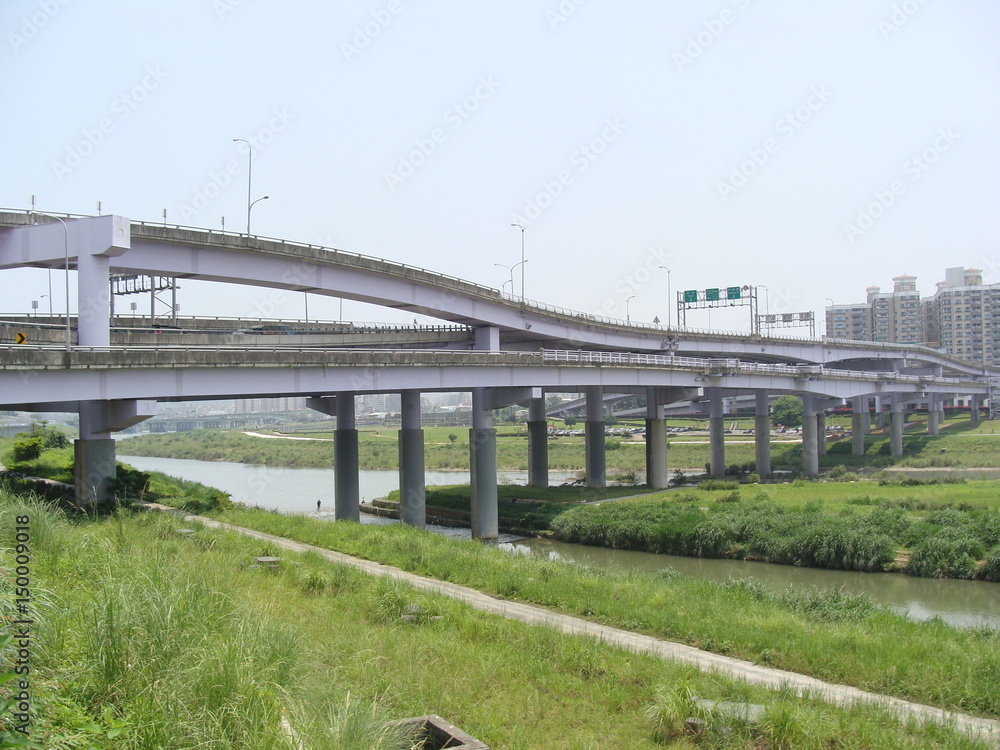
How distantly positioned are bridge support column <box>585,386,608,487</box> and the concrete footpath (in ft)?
122

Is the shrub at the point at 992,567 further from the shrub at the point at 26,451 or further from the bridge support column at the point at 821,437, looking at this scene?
the bridge support column at the point at 821,437

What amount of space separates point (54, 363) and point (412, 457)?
1910 cm

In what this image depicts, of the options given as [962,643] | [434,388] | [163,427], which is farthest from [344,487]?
[163,427]

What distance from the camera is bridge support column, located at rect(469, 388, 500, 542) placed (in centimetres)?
3869

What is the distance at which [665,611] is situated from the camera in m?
15.9

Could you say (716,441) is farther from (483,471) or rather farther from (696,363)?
(483,471)

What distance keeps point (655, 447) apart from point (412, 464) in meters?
22.7

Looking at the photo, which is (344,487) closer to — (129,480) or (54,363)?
(129,480)

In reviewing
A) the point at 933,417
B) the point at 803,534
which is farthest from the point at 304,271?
the point at 933,417

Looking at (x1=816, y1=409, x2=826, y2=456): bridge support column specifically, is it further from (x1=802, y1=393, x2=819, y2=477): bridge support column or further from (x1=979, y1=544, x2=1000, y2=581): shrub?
(x1=979, y1=544, x2=1000, y2=581): shrub

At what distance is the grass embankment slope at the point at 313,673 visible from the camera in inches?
277

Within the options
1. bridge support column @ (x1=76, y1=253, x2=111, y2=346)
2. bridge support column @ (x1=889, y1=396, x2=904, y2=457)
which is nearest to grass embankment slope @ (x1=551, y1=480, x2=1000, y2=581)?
bridge support column @ (x1=76, y1=253, x2=111, y2=346)

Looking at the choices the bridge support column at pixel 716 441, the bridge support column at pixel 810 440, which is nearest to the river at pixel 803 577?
the bridge support column at pixel 716 441

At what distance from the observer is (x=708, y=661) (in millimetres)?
12984
